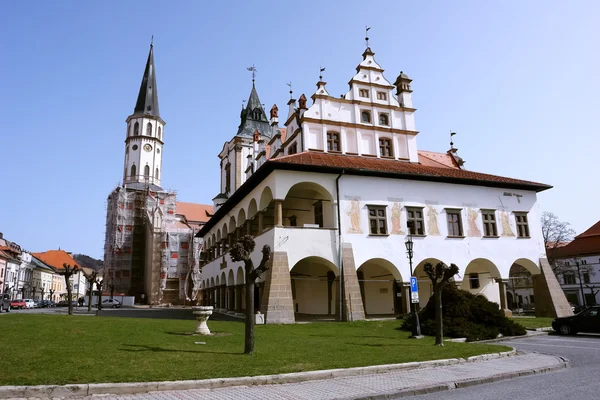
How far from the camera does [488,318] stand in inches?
768

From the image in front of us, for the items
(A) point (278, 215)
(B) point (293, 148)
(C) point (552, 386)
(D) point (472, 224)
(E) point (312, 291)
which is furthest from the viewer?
(B) point (293, 148)

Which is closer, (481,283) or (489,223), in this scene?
(489,223)

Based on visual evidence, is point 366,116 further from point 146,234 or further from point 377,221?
point 146,234

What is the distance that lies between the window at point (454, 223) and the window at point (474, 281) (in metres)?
5.85

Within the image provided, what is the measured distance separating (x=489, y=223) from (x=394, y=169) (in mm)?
8202

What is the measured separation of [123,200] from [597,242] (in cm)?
7003

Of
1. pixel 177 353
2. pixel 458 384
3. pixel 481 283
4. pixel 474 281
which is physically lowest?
pixel 458 384

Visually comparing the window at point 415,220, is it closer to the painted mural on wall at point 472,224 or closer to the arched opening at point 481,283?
the painted mural on wall at point 472,224

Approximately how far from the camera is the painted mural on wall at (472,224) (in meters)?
29.0

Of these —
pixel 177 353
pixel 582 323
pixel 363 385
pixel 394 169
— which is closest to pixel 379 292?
pixel 394 169

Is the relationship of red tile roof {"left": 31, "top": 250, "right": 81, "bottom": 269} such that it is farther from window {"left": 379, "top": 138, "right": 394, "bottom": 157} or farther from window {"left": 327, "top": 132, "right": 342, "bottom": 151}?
window {"left": 379, "top": 138, "right": 394, "bottom": 157}

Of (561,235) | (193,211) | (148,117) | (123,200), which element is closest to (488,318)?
(561,235)

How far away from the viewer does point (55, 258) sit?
111 metres

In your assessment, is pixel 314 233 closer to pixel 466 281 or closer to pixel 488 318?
pixel 488 318
